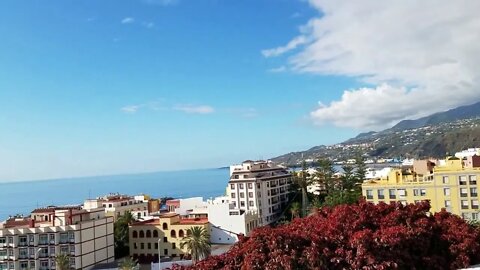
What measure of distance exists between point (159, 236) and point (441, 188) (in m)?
28.2

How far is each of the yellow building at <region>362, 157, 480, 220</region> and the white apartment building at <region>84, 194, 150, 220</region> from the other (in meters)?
31.6

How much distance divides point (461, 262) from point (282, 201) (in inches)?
2221

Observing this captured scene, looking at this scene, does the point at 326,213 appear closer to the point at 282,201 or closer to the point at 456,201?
the point at 456,201

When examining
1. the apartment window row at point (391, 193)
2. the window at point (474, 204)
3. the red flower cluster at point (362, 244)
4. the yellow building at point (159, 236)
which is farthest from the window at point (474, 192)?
the red flower cluster at point (362, 244)

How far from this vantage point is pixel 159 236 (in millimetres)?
53531

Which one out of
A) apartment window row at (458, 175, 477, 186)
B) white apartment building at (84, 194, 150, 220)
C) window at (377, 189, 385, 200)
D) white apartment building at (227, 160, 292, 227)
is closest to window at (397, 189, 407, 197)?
window at (377, 189, 385, 200)

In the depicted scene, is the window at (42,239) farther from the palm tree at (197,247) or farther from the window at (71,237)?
the palm tree at (197,247)

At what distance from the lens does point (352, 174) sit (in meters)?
67.9

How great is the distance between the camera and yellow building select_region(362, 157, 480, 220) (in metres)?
45.6

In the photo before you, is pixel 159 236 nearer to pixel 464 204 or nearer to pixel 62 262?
pixel 62 262

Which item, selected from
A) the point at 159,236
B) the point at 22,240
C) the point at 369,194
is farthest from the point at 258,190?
the point at 22,240

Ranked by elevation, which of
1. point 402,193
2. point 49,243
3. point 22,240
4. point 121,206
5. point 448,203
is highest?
point 402,193

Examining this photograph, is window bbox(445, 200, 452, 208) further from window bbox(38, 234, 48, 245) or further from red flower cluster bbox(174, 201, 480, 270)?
window bbox(38, 234, 48, 245)

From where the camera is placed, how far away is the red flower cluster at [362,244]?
11.7 m
